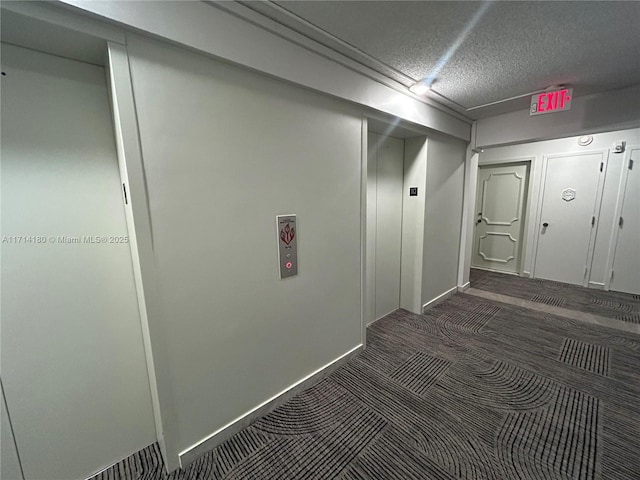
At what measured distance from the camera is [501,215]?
16.0 feet

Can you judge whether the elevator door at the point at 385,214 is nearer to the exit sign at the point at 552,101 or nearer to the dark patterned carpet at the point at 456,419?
the dark patterned carpet at the point at 456,419

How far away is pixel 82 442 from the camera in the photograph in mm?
1375

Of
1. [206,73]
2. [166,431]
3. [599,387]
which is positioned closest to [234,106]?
[206,73]

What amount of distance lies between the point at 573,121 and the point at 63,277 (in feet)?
15.3

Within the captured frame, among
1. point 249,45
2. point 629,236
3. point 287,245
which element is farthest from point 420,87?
point 629,236

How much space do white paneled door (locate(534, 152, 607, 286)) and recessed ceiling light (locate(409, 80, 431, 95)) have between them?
352 cm

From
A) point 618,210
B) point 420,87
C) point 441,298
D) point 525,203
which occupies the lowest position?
point 441,298

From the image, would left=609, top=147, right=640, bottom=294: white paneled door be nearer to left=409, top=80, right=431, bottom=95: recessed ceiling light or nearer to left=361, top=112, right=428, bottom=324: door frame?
left=361, top=112, right=428, bottom=324: door frame

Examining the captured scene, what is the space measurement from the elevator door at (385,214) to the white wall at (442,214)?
0.34 metres

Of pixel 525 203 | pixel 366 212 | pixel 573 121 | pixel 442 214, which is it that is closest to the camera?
pixel 366 212

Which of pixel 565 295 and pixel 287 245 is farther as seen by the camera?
pixel 565 295

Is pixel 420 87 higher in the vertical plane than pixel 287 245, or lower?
higher

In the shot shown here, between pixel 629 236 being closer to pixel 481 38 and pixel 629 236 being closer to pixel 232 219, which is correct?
pixel 481 38

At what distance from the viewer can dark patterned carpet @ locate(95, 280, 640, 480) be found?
1.43 meters
